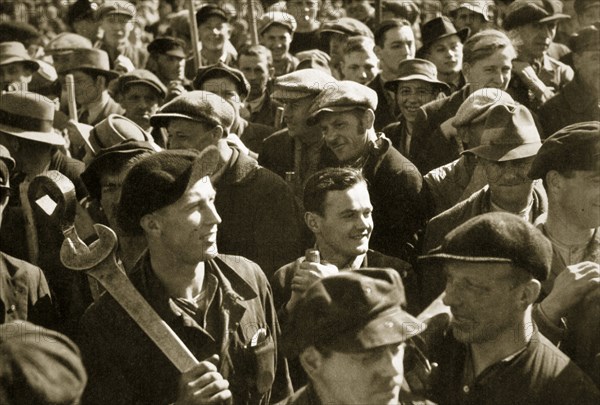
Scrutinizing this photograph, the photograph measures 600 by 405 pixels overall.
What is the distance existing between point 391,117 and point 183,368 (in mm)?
5414

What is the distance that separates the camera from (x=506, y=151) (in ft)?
20.5

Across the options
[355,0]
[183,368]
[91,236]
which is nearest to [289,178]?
[91,236]

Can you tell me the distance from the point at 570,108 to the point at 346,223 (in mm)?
3114

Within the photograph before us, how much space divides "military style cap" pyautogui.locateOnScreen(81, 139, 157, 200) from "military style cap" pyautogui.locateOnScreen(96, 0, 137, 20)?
5.26 metres

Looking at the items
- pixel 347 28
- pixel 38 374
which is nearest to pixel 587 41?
pixel 347 28

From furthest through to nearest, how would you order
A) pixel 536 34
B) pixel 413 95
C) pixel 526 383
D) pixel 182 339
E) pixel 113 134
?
pixel 536 34, pixel 413 95, pixel 113 134, pixel 182 339, pixel 526 383

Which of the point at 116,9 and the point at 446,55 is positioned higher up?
the point at 446,55

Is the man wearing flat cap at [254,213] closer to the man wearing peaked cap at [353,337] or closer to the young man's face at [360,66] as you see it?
the man wearing peaked cap at [353,337]

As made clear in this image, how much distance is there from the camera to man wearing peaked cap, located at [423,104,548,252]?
6.16 meters

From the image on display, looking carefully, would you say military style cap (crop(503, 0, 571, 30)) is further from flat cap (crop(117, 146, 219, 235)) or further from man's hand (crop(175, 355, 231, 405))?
man's hand (crop(175, 355, 231, 405))

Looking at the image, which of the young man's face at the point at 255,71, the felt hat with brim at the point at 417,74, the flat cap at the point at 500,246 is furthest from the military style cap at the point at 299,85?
the flat cap at the point at 500,246

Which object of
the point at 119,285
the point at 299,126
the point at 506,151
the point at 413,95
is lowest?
the point at 413,95

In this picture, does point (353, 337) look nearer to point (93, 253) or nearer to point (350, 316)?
point (350, 316)

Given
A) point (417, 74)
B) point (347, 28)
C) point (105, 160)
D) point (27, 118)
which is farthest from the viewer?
point (347, 28)
